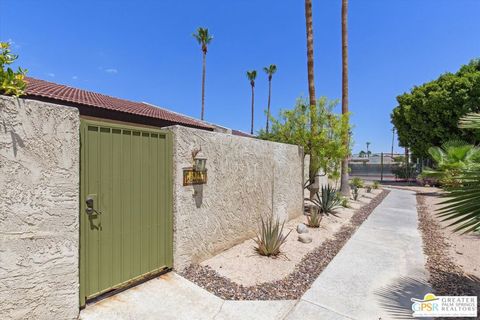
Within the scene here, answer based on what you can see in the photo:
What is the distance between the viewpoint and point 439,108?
21250mm

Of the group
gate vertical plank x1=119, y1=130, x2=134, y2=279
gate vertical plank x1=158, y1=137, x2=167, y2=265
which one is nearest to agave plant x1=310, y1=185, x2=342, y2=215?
gate vertical plank x1=158, y1=137, x2=167, y2=265

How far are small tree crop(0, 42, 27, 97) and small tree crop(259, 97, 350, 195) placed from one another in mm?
7889

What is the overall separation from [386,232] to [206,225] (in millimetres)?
5878

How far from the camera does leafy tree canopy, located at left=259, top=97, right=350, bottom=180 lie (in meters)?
9.11

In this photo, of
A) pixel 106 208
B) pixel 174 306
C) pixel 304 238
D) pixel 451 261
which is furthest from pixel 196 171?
pixel 451 261

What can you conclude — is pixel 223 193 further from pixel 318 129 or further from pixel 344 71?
pixel 344 71

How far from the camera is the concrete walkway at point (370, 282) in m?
3.58

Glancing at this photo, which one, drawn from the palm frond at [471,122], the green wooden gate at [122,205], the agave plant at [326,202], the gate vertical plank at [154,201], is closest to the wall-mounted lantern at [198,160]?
the green wooden gate at [122,205]

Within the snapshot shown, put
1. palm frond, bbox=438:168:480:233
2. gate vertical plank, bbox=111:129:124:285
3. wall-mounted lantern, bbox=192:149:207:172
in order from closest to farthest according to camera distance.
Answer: palm frond, bbox=438:168:480:233 < gate vertical plank, bbox=111:129:124:285 < wall-mounted lantern, bbox=192:149:207:172

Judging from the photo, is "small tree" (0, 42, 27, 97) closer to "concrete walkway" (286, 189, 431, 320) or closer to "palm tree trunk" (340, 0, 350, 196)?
"concrete walkway" (286, 189, 431, 320)

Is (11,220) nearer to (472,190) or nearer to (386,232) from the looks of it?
(472,190)

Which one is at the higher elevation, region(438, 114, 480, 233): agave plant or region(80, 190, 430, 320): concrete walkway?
region(438, 114, 480, 233): agave plant

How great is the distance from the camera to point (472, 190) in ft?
11.3

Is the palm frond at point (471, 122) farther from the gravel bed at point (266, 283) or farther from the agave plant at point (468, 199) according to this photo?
the gravel bed at point (266, 283)
